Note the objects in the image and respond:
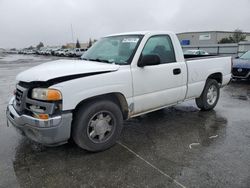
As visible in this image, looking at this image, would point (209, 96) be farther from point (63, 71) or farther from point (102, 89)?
point (63, 71)

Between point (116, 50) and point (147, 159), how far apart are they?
209 centimetres

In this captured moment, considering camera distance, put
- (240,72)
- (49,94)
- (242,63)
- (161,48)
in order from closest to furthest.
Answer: (49,94), (161,48), (240,72), (242,63)

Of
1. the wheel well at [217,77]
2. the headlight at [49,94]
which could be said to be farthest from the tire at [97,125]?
the wheel well at [217,77]

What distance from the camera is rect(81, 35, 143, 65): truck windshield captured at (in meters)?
4.28

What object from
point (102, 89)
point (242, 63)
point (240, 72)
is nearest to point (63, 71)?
point (102, 89)

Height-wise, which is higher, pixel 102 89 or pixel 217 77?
pixel 102 89

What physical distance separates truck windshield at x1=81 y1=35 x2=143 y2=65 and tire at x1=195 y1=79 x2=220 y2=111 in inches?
97.4

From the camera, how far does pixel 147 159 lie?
3654 millimetres

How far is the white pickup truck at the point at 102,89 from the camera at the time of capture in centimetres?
334

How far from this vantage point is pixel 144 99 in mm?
4348

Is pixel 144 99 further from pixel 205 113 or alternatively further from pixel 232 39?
pixel 232 39

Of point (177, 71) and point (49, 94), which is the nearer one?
point (49, 94)

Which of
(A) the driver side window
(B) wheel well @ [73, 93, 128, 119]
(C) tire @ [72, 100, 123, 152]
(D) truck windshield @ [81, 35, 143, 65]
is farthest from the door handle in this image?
(C) tire @ [72, 100, 123, 152]

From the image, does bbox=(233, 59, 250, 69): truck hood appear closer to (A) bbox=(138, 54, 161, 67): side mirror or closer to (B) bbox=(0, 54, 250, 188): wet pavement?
(B) bbox=(0, 54, 250, 188): wet pavement
